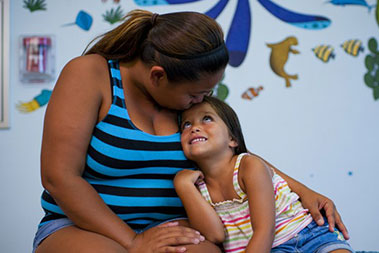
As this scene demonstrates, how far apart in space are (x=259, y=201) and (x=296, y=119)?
4.96 feet

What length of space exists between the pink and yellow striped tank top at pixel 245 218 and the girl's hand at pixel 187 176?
0.28 ft

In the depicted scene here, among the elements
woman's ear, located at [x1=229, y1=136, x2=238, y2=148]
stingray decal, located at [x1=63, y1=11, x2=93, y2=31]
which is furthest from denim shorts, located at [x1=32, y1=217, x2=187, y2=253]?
stingray decal, located at [x1=63, y1=11, x2=93, y2=31]

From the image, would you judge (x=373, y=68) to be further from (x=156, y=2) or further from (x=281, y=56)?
(x=156, y=2)

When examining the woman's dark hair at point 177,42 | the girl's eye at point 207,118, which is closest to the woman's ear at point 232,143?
the girl's eye at point 207,118

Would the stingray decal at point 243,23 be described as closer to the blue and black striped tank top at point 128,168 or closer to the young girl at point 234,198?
the young girl at point 234,198

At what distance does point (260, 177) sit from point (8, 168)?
6.41 ft

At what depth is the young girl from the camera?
116 centimetres

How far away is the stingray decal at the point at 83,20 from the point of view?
2600mm

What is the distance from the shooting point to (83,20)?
2.60m

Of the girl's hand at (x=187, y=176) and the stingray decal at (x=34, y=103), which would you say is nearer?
the girl's hand at (x=187, y=176)

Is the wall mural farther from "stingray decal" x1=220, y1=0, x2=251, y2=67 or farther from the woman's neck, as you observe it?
the woman's neck

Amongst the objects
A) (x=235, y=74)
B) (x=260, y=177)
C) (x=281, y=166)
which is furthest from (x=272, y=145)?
(x=260, y=177)

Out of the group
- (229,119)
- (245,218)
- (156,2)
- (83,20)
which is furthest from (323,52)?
(245,218)

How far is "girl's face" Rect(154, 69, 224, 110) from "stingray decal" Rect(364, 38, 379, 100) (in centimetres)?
173
